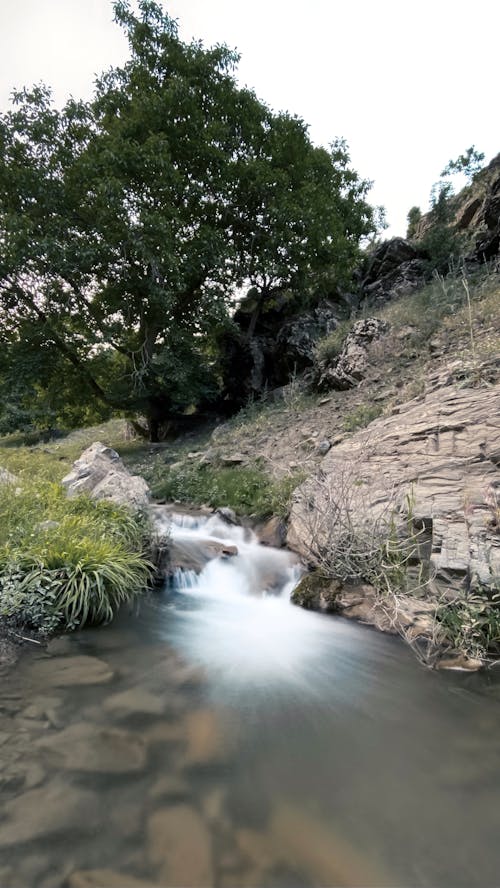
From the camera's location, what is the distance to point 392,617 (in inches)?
182

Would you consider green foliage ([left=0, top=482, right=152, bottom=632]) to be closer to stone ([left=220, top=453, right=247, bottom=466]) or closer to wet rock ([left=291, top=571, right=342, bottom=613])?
wet rock ([left=291, top=571, right=342, bottom=613])

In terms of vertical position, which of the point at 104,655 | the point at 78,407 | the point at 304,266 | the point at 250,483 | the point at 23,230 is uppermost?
the point at 304,266

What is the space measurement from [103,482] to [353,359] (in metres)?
8.05

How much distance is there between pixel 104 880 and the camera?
6.30 ft

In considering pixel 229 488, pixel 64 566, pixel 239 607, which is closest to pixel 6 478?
pixel 64 566

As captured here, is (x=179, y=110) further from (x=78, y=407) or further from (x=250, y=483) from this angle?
(x=250, y=483)

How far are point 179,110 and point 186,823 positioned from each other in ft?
59.0

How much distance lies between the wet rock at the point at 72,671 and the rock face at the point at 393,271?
15.5 metres

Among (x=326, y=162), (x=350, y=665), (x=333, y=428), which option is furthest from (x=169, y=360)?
(x=350, y=665)

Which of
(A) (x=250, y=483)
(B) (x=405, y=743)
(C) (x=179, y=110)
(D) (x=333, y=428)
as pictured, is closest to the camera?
(B) (x=405, y=743)

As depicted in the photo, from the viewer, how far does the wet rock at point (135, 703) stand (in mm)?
3088

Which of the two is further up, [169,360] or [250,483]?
[169,360]

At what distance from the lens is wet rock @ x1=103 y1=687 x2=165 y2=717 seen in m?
3.09

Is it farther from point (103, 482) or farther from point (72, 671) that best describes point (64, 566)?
point (103, 482)
